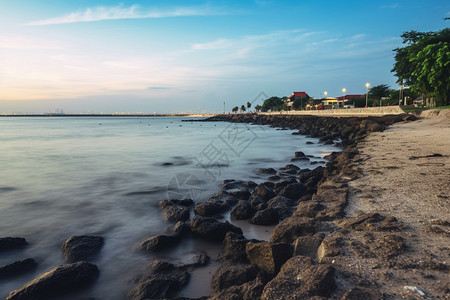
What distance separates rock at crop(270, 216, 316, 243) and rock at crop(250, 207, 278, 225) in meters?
1.22

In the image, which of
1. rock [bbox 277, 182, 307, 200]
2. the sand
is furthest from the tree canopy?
rock [bbox 277, 182, 307, 200]

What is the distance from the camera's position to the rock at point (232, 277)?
2.92 metres

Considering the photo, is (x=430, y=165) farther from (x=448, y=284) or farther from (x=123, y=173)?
(x=123, y=173)

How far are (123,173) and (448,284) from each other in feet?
35.9

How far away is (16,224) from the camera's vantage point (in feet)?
19.6

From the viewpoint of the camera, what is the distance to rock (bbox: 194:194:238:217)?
5789 mm

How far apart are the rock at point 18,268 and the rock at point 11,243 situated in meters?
0.81

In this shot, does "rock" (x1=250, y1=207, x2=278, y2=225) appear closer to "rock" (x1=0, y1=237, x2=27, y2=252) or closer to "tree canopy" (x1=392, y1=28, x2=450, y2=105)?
"rock" (x1=0, y1=237, x2=27, y2=252)

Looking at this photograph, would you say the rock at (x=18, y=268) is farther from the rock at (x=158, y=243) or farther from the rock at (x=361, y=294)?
the rock at (x=361, y=294)

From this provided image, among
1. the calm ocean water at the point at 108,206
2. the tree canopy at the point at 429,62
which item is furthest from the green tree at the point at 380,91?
the calm ocean water at the point at 108,206

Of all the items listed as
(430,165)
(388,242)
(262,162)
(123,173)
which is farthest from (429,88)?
(388,242)

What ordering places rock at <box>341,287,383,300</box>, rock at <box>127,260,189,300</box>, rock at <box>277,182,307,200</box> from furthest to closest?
1. rock at <box>277,182,307,200</box>
2. rock at <box>127,260,189,300</box>
3. rock at <box>341,287,383,300</box>

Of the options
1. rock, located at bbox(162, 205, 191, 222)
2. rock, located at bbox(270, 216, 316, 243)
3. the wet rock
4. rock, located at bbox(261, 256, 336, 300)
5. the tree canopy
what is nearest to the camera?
rock, located at bbox(261, 256, 336, 300)

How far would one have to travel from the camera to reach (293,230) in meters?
3.72
